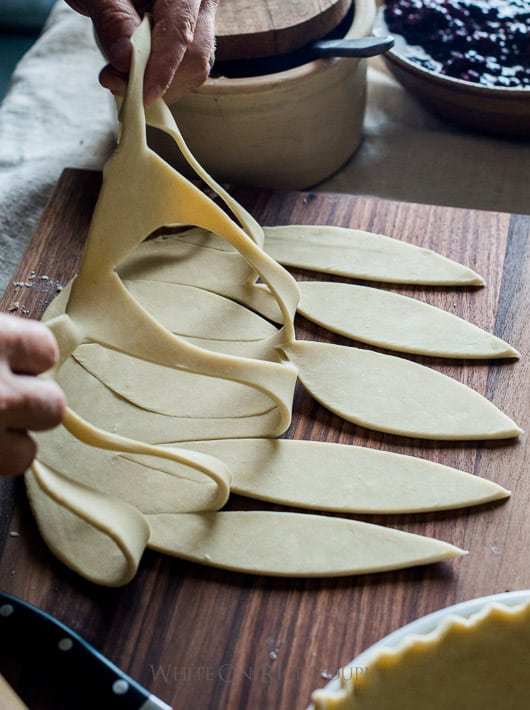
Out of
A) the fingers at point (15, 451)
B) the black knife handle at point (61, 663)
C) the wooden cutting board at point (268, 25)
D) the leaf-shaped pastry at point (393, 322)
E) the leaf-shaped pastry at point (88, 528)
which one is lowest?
the black knife handle at point (61, 663)

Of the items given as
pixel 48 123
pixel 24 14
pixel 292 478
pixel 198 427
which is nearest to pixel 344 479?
pixel 292 478

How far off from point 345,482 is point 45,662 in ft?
1.07

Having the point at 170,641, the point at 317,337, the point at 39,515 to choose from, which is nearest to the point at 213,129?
the point at 317,337

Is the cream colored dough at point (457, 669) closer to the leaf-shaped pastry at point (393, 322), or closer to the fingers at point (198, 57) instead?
the leaf-shaped pastry at point (393, 322)

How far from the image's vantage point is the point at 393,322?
94 centimetres

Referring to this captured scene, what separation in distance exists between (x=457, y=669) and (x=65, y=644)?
34cm

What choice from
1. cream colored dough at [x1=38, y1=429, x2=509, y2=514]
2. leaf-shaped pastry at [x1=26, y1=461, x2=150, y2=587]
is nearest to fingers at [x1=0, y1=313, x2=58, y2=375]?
leaf-shaped pastry at [x1=26, y1=461, x2=150, y2=587]

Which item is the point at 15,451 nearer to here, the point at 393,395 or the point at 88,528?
the point at 88,528

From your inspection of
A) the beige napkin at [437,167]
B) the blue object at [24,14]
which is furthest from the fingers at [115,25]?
the blue object at [24,14]

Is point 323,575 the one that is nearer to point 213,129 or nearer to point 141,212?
point 141,212

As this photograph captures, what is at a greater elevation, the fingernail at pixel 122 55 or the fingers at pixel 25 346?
the fingernail at pixel 122 55

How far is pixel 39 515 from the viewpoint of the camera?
80 cm

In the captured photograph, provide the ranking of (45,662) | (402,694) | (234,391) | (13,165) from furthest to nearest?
(13,165), (234,391), (45,662), (402,694)

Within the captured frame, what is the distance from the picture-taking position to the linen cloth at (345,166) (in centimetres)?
124
